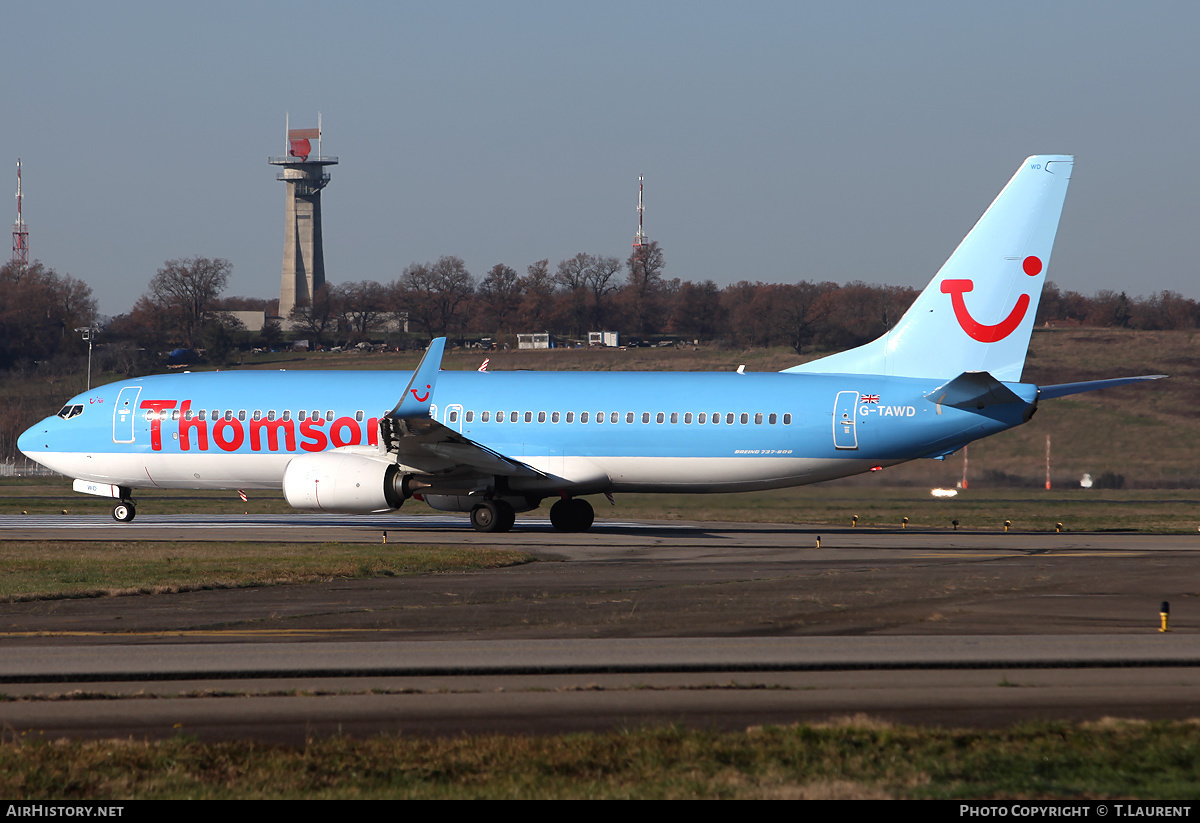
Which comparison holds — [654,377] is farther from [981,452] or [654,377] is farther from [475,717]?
[981,452]

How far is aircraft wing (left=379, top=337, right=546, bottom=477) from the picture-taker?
30328 mm

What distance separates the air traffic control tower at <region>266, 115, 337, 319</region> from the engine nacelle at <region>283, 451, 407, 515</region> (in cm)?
15190

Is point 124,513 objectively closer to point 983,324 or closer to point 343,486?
point 343,486

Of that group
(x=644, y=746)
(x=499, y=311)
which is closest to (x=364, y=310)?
(x=499, y=311)

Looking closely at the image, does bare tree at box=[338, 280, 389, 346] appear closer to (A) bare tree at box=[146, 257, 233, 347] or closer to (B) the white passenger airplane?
(A) bare tree at box=[146, 257, 233, 347]

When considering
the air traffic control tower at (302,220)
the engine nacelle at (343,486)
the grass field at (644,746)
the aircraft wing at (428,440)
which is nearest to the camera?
the grass field at (644,746)

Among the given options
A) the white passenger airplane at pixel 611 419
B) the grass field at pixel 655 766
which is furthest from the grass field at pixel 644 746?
the white passenger airplane at pixel 611 419

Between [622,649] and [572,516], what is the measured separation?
63.7 feet

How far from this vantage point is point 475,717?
10688mm

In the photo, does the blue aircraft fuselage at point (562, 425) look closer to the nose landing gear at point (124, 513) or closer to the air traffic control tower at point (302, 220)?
the nose landing gear at point (124, 513)

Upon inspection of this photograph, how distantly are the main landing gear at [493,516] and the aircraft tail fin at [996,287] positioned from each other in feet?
36.4

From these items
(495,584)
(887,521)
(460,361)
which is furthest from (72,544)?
(460,361)

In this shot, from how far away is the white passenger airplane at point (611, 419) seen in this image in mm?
30625

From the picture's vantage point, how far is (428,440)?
31.2 meters
